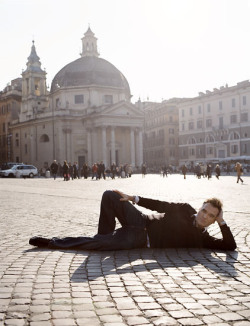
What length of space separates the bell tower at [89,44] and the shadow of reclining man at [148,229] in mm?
70437

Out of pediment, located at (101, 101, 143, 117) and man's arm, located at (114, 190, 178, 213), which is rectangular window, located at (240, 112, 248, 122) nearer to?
pediment, located at (101, 101, 143, 117)

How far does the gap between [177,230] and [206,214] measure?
1.57ft

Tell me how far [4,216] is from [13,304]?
6.55m

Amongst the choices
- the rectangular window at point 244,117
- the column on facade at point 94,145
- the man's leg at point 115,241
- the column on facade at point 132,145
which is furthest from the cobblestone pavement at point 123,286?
the rectangular window at point 244,117

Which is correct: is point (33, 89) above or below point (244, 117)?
above

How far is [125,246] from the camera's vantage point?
564 centimetres

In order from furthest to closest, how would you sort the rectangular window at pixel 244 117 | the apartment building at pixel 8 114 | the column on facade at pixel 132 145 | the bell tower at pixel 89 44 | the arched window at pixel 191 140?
the apartment building at pixel 8 114
the arched window at pixel 191 140
the bell tower at pixel 89 44
the column on facade at pixel 132 145
the rectangular window at pixel 244 117

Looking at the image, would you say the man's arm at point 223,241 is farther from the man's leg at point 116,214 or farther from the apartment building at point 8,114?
the apartment building at point 8,114

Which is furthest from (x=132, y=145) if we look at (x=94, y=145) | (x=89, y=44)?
(x=89, y=44)

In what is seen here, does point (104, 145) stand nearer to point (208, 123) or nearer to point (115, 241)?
point (208, 123)

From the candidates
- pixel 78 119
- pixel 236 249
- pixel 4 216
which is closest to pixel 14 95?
pixel 78 119

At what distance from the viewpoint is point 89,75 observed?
68.0m

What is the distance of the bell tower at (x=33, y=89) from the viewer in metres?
72.1

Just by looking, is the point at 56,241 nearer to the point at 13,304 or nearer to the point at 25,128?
the point at 13,304
